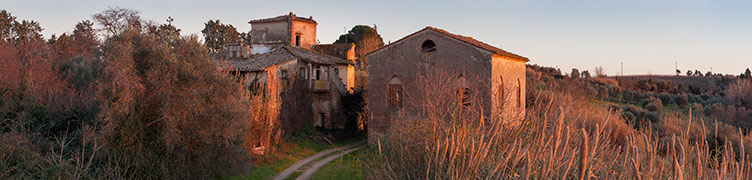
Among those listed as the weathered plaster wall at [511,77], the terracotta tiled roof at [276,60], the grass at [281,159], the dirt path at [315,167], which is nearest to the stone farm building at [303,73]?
the terracotta tiled roof at [276,60]

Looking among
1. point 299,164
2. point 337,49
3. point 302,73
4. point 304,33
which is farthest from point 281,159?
point 304,33

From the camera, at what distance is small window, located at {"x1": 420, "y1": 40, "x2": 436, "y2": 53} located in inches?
806

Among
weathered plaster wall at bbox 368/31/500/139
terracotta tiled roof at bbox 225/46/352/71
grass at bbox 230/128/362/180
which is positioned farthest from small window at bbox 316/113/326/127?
weathered plaster wall at bbox 368/31/500/139

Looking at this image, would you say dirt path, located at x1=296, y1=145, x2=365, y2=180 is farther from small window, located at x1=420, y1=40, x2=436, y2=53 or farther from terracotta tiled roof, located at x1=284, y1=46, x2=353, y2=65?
terracotta tiled roof, located at x1=284, y1=46, x2=353, y2=65

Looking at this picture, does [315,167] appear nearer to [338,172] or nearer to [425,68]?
[338,172]

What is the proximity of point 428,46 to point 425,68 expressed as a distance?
4.09 ft

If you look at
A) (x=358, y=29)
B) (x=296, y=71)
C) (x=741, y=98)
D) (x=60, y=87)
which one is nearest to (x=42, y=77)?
(x=60, y=87)

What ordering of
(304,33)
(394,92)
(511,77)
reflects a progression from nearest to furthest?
(394,92) < (511,77) < (304,33)

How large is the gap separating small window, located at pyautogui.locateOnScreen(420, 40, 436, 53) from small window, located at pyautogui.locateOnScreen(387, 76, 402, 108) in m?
1.85

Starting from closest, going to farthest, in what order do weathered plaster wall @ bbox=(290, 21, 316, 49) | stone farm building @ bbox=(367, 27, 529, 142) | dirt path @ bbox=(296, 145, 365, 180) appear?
1. dirt path @ bbox=(296, 145, 365, 180)
2. stone farm building @ bbox=(367, 27, 529, 142)
3. weathered plaster wall @ bbox=(290, 21, 316, 49)

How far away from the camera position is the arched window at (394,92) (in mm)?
20938

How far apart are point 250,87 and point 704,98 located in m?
38.1

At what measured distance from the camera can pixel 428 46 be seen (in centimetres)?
2078

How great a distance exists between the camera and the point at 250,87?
75.2ft
